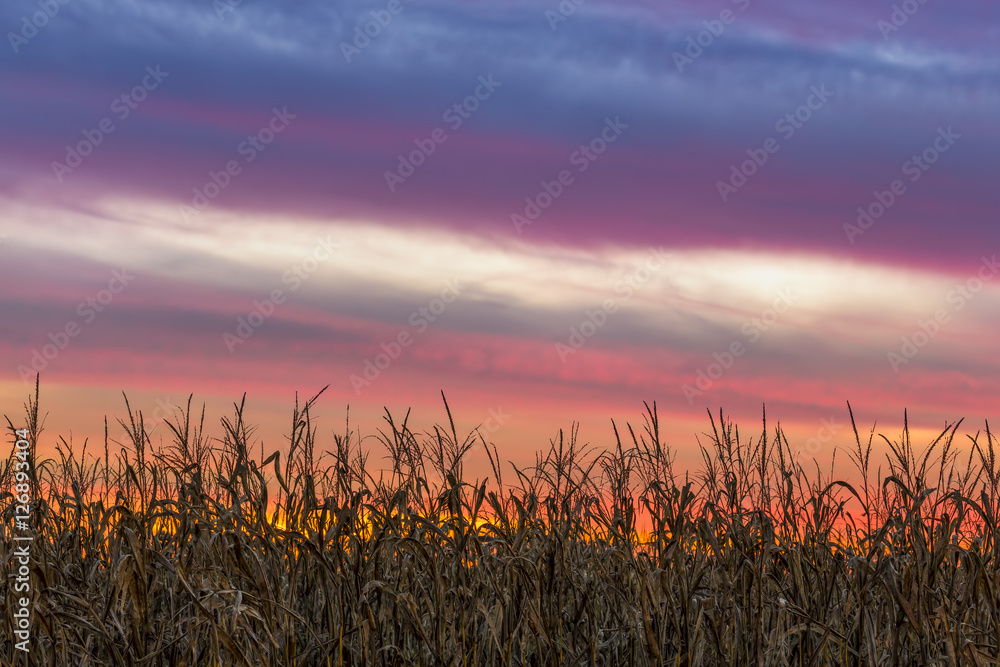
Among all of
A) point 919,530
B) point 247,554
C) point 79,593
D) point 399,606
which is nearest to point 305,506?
point 247,554

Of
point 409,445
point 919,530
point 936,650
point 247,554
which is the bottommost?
point 936,650

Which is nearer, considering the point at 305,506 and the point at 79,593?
the point at 305,506

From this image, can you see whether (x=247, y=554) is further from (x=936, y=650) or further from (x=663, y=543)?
(x=936, y=650)

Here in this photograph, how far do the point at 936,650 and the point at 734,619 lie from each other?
83cm

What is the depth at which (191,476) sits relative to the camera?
4.30 m

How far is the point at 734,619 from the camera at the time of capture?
4.31m

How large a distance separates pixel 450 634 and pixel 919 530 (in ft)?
7.03

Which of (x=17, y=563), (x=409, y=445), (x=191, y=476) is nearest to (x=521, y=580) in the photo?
(x=409, y=445)

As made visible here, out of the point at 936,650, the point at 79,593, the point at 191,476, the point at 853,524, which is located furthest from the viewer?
the point at 853,524

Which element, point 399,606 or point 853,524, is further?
point 853,524

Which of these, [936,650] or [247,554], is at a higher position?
[247,554]

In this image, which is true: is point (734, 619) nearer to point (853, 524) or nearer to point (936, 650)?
point (936, 650)

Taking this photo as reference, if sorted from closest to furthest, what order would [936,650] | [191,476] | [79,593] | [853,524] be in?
[936,650], [191,476], [79,593], [853,524]

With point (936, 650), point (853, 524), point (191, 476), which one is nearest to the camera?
point (936, 650)
